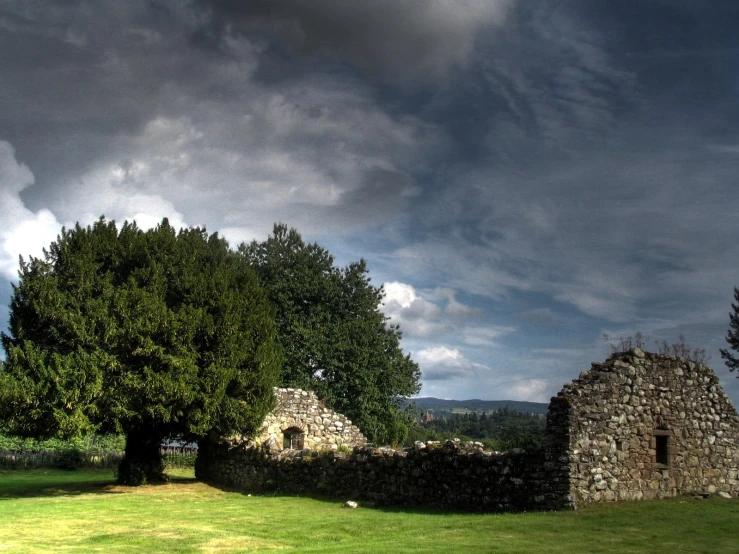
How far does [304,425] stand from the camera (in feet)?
84.2

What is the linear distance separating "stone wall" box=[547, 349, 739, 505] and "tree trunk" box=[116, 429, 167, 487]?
47.8 feet

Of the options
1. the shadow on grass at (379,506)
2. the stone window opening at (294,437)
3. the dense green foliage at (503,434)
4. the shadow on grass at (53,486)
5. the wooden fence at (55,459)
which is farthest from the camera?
the wooden fence at (55,459)

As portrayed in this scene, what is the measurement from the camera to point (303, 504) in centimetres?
1706

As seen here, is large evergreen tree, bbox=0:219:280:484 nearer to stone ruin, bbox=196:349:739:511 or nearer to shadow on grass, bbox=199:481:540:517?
shadow on grass, bbox=199:481:540:517

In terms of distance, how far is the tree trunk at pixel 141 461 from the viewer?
73.2ft

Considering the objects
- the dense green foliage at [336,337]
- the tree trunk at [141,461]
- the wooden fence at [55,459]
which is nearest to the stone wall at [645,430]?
the tree trunk at [141,461]

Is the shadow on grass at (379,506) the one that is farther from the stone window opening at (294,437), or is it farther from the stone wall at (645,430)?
the stone window opening at (294,437)

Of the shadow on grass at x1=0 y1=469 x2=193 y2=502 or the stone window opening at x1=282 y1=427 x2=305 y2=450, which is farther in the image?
the stone window opening at x1=282 y1=427 x2=305 y2=450

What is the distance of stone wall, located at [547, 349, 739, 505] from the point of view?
14.2 m

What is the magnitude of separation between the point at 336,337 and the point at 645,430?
2265cm

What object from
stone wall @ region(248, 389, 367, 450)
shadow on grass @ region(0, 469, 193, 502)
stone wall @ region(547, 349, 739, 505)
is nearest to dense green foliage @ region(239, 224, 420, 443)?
stone wall @ region(248, 389, 367, 450)

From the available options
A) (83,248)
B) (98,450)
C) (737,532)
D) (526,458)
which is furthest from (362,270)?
(737,532)

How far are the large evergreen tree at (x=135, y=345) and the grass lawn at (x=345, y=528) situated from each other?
2839 mm

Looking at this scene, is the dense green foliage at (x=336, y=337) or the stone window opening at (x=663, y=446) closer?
the stone window opening at (x=663, y=446)
